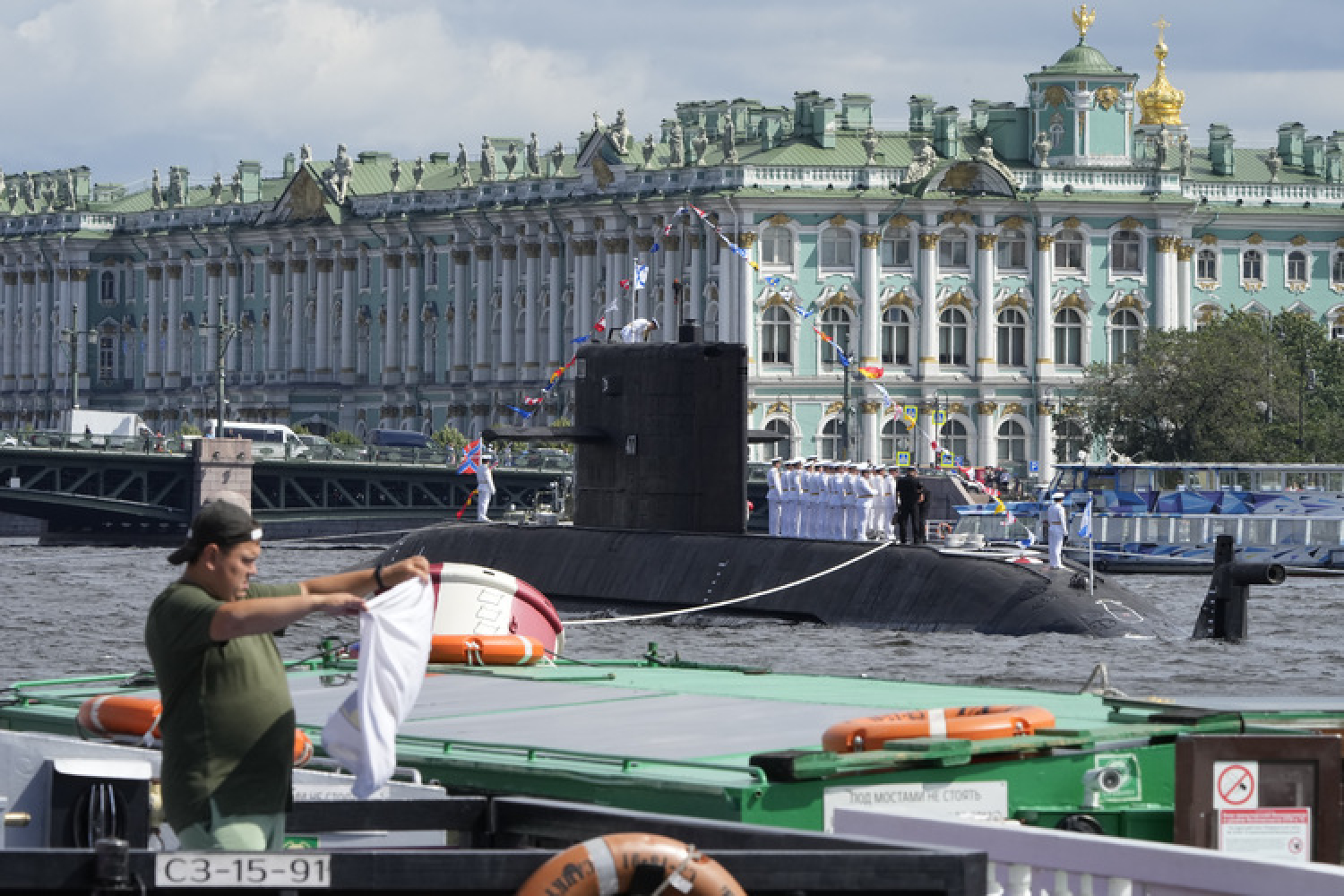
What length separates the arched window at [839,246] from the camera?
9581 centimetres

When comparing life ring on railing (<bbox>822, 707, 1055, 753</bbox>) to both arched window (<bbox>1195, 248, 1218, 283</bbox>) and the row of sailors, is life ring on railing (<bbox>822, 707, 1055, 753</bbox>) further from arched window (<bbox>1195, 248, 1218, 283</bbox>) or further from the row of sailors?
arched window (<bbox>1195, 248, 1218, 283</bbox>)

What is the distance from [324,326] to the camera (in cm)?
11688

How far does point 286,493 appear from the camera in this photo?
9056cm

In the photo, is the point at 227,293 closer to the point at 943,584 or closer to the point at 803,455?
the point at 803,455

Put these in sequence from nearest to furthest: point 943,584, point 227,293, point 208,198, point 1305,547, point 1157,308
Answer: point 943,584, point 1305,547, point 1157,308, point 227,293, point 208,198

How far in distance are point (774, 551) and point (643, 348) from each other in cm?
339

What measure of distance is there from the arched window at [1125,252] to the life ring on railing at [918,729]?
87.6 metres

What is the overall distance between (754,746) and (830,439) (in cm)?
8433

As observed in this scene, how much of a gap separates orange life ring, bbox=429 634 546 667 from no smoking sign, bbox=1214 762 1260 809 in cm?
741

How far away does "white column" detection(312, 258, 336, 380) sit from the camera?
383 feet

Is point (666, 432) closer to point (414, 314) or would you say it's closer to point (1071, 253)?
point (1071, 253)

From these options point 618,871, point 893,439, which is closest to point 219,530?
point 618,871

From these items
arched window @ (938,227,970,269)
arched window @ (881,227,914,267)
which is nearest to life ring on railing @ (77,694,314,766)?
arched window @ (881,227,914,267)

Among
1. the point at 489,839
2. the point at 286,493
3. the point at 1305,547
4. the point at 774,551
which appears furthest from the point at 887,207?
the point at 489,839
